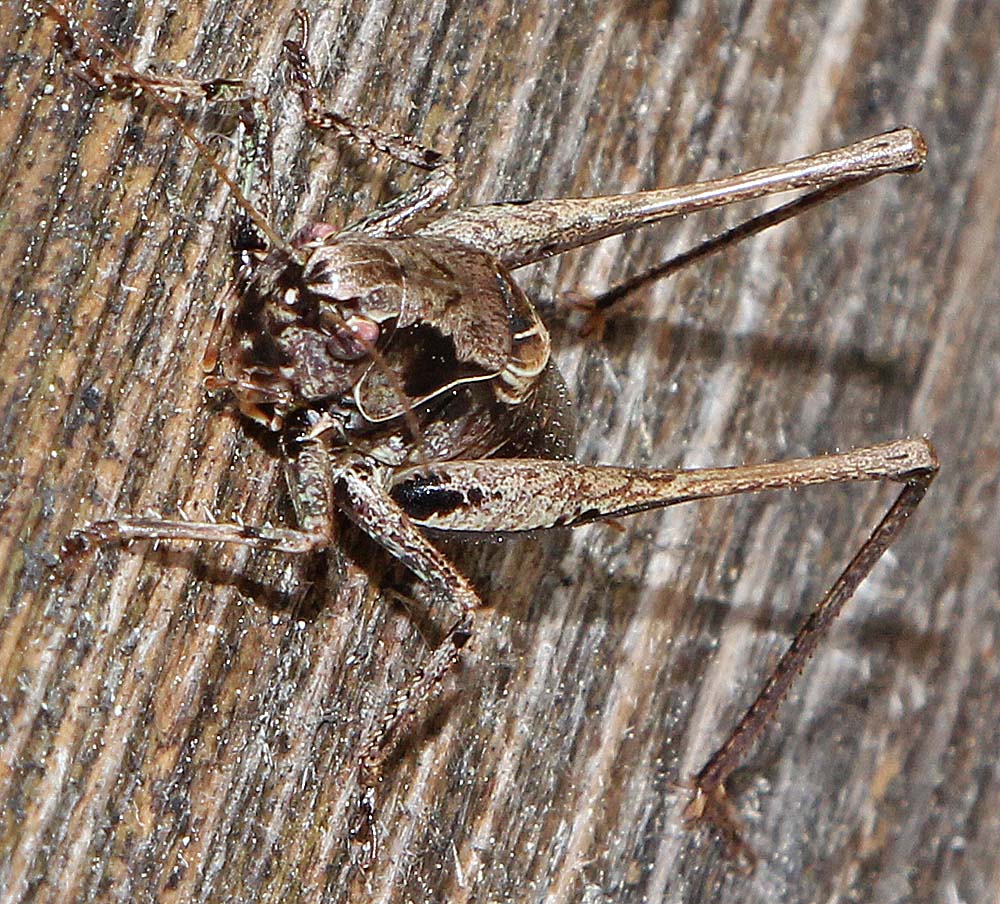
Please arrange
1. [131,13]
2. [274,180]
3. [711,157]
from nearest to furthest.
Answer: [131,13] < [274,180] < [711,157]

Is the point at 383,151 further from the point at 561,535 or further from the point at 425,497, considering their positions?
the point at 561,535

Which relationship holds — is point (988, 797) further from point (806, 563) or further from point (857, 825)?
point (806, 563)

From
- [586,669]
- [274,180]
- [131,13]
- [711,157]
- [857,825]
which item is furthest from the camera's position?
[857,825]

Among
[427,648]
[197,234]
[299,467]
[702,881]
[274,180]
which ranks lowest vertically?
[702,881]

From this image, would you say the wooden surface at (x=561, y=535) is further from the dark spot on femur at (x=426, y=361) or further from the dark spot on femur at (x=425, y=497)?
the dark spot on femur at (x=426, y=361)

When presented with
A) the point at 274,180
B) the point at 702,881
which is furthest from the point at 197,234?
the point at 702,881

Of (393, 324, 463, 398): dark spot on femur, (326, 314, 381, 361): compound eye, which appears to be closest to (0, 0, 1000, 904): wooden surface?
(326, 314, 381, 361): compound eye

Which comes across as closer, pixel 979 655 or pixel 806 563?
pixel 806 563
